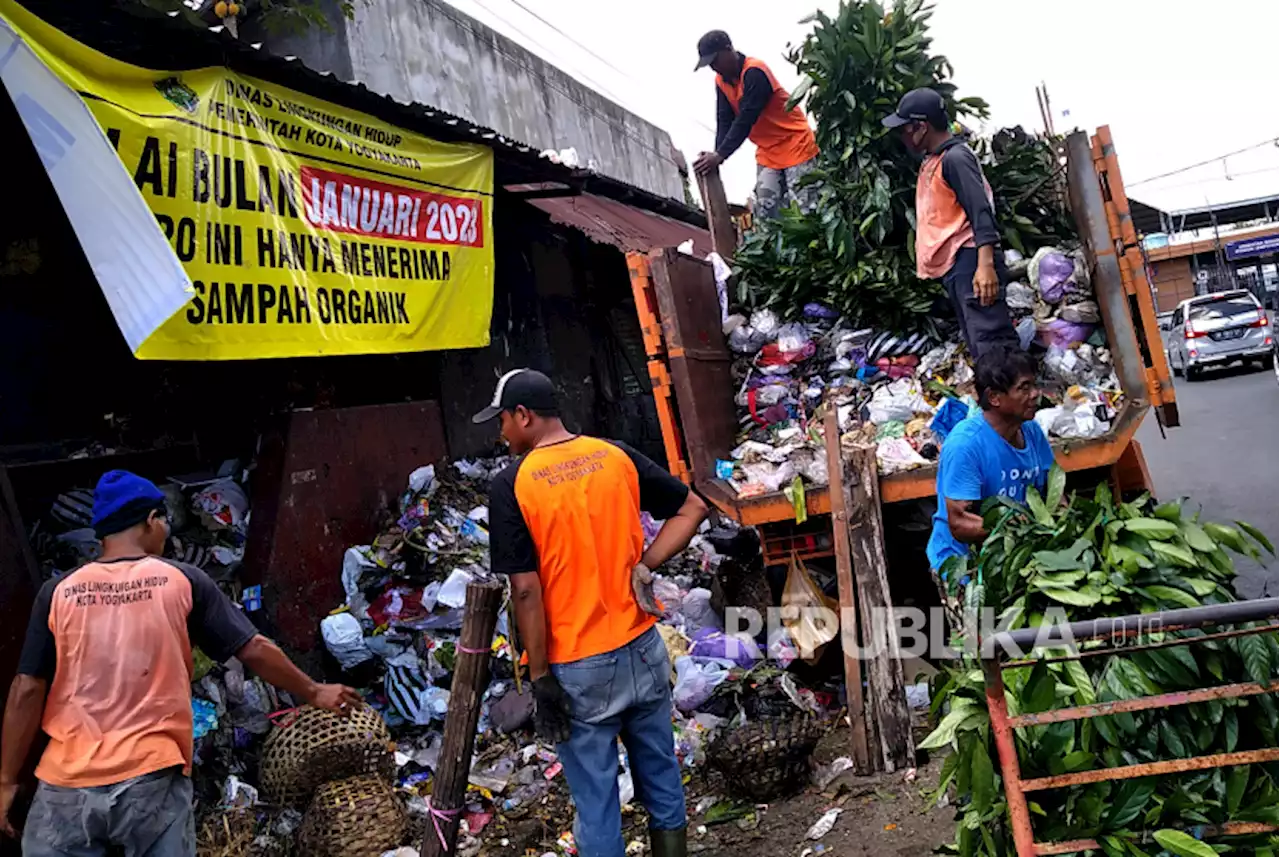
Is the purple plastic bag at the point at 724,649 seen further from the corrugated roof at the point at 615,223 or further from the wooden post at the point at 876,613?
the corrugated roof at the point at 615,223

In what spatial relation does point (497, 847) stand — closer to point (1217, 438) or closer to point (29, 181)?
point (29, 181)

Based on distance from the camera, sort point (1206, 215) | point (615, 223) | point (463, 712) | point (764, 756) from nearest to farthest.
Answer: point (463, 712) → point (764, 756) → point (615, 223) → point (1206, 215)

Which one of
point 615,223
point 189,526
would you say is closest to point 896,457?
point 189,526

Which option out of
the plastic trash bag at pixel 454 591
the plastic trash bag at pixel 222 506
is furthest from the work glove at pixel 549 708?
the plastic trash bag at pixel 222 506

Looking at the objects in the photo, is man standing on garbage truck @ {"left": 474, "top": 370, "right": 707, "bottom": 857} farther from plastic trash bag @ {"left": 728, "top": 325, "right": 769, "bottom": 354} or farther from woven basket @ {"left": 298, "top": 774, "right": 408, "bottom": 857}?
plastic trash bag @ {"left": 728, "top": 325, "right": 769, "bottom": 354}

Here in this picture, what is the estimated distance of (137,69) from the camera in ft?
14.0

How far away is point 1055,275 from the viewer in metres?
5.07

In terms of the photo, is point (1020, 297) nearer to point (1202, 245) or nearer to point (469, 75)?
point (469, 75)

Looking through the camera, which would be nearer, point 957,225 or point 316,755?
point 316,755

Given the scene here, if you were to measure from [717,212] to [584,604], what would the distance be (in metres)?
4.03

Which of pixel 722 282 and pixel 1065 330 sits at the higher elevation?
pixel 722 282

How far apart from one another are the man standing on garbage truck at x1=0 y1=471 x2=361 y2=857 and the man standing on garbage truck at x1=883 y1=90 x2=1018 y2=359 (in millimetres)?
3703

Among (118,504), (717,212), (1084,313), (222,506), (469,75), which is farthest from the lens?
(469,75)

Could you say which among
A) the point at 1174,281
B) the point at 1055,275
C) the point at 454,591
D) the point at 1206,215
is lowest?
the point at 454,591
